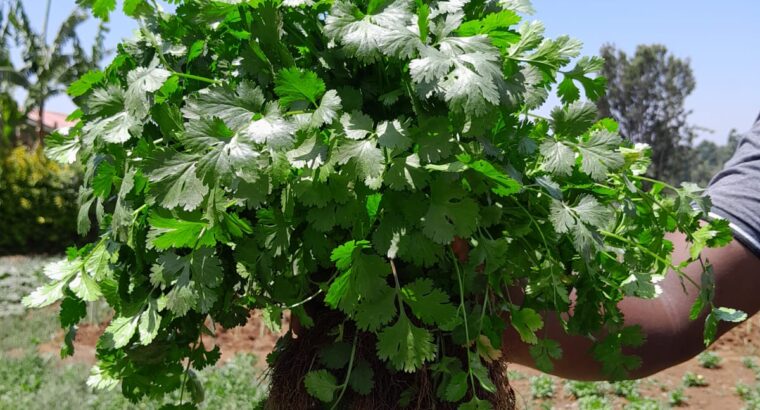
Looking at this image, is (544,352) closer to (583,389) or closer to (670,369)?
(583,389)

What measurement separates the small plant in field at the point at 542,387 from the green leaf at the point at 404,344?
14.0 ft

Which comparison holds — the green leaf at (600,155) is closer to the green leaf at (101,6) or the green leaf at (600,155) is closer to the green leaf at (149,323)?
the green leaf at (149,323)

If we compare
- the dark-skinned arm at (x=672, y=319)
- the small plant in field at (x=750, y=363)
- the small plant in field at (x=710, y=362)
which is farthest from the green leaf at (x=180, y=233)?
the small plant in field at (x=750, y=363)

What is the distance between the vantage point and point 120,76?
49.8 inches

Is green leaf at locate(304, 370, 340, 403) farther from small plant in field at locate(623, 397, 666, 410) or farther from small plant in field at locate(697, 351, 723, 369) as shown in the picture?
small plant in field at locate(697, 351, 723, 369)

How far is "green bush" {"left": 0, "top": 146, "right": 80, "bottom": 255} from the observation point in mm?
13734

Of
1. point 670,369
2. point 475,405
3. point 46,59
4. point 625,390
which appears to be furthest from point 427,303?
point 46,59

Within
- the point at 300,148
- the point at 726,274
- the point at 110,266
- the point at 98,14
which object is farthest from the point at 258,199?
the point at 726,274

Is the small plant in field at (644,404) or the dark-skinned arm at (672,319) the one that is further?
the small plant in field at (644,404)

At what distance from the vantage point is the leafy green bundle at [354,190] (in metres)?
0.94

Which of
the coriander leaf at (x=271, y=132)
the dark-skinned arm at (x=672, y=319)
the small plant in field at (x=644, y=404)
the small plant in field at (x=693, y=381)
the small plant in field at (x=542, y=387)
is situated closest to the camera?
the coriander leaf at (x=271, y=132)

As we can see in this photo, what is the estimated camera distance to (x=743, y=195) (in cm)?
212

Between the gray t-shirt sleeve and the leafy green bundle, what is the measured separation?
0.92 metres

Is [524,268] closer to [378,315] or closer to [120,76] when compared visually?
[378,315]
